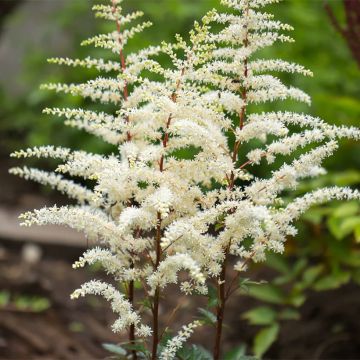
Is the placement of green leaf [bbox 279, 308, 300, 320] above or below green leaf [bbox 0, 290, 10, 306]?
below

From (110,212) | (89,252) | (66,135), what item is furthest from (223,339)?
(66,135)

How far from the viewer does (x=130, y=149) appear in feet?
9.41

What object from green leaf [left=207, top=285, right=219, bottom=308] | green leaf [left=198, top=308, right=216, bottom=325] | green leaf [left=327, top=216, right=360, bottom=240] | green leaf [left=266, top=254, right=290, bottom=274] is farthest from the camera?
green leaf [left=266, top=254, right=290, bottom=274]

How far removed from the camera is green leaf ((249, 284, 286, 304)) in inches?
190

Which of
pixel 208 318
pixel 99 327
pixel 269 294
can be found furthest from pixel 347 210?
pixel 99 327

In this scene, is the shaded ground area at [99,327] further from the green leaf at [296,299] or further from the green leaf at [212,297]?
the green leaf at [212,297]

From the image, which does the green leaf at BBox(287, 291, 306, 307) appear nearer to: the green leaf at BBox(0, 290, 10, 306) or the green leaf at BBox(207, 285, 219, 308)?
the green leaf at BBox(207, 285, 219, 308)

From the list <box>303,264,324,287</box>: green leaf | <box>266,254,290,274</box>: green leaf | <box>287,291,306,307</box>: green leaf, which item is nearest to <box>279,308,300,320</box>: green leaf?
<box>287,291,306,307</box>: green leaf

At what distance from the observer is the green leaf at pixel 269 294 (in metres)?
4.82

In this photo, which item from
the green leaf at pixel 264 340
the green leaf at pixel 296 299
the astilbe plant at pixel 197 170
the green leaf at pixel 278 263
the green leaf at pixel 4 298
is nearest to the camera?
the astilbe plant at pixel 197 170

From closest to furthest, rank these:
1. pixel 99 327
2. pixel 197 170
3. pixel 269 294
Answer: pixel 197 170 → pixel 269 294 → pixel 99 327

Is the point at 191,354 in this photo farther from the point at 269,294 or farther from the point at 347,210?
the point at 269,294

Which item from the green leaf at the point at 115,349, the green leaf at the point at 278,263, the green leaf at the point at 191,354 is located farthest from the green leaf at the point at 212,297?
the green leaf at the point at 278,263

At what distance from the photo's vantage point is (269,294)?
4879 millimetres
